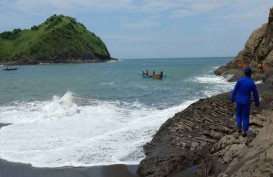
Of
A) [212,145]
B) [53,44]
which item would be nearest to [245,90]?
[212,145]

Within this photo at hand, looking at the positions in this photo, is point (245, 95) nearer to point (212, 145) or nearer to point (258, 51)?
point (212, 145)

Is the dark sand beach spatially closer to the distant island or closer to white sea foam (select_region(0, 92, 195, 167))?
white sea foam (select_region(0, 92, 195, 167))

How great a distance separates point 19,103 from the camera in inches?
1163

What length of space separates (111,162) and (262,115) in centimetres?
538

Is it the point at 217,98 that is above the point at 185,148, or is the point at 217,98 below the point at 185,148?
above

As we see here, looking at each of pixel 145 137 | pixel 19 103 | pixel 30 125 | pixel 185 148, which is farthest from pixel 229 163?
pixel 19 103

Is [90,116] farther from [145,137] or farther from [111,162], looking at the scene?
[111,162]

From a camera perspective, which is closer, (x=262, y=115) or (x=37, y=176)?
(x=37, y=176)

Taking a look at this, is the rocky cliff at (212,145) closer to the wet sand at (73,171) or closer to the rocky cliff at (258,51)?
the wet sand at (73,171)

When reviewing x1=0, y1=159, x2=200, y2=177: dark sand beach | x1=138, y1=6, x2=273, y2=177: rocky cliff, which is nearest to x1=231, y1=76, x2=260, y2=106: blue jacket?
x1=138, y1=6, x2=273, y2=177: rocky cliff

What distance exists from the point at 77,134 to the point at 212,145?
7036 mm

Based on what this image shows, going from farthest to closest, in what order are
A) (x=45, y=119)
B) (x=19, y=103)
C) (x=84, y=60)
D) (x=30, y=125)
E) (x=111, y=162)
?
(x=84, y=60)
(x=19, y=103)
(x=45, y=119)
(x=30, y=125)
(x=111, y=162)

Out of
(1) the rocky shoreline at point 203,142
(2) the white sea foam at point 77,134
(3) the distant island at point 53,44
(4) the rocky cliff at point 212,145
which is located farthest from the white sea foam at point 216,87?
(3) the distant island at point 53,44

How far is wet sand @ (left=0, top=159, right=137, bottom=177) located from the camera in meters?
11.4
